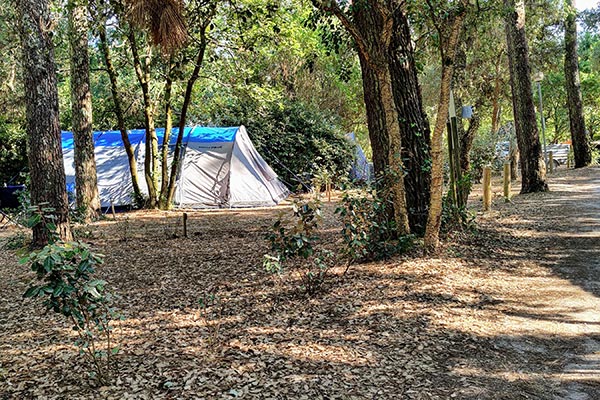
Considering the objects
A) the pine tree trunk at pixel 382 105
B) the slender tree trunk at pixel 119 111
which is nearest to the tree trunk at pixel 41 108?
the slender tree trunk at pixel 119 111

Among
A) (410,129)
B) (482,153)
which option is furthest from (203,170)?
(482,153)

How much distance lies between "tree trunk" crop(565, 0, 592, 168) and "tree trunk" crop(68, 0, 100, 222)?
1406 centimetres

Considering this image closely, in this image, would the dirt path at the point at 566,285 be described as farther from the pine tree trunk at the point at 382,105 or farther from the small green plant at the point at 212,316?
the small green plant at the point at 212,316

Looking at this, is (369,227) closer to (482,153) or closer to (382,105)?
(382,105)

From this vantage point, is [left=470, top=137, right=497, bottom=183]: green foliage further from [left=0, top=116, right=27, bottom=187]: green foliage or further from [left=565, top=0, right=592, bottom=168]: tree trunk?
[left=0, top=116, right=27, bottom=187]: green foliage

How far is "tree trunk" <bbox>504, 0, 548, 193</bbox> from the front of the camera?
1073 centimetres

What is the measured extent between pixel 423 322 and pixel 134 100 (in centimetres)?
1261

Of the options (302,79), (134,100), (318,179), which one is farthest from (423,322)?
(302,79)

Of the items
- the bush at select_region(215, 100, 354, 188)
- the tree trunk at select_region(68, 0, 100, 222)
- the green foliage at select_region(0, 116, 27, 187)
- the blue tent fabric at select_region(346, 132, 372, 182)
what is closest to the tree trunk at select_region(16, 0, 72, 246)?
the tree trunk at select_region(68, 0, 100, 222)

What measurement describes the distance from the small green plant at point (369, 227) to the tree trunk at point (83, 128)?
639cm

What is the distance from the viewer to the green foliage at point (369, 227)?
4.95 metres

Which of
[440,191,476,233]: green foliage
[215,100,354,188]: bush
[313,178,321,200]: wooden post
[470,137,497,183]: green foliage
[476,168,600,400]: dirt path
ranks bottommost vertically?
[476,168,600,400]: dirt path

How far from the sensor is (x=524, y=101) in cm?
1077

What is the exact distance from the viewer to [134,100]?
14.5 metres
